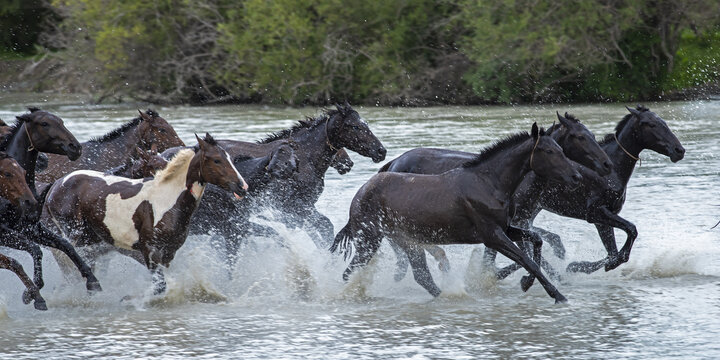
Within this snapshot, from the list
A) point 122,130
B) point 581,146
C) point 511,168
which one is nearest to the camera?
point 511,168

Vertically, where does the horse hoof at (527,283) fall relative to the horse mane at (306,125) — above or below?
below

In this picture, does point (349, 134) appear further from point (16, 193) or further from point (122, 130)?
point (16, 193)

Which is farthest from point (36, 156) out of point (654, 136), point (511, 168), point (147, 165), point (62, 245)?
point (654, 136)

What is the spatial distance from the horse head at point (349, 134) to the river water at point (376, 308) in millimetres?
1043

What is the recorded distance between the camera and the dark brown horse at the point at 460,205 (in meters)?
7.80

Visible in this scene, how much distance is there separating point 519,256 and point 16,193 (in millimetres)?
3337

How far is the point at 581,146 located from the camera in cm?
834

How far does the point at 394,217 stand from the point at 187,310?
1.60 meters

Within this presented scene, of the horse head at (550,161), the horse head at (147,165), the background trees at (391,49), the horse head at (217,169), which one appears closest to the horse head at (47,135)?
the horse head at (147,165)

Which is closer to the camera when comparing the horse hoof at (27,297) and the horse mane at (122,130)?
the horse hoof at (27,297)

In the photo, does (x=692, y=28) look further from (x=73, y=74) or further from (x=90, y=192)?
(x=90, y=192)

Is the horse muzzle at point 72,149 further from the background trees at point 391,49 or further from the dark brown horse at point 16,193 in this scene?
the background trees at point 391,49

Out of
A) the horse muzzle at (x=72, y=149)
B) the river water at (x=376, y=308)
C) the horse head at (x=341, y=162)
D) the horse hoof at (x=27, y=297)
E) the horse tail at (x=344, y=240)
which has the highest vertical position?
the horse muzzle at (x=72, y=149)

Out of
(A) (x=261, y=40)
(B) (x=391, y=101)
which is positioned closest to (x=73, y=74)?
(A) (x=261, y=40)
